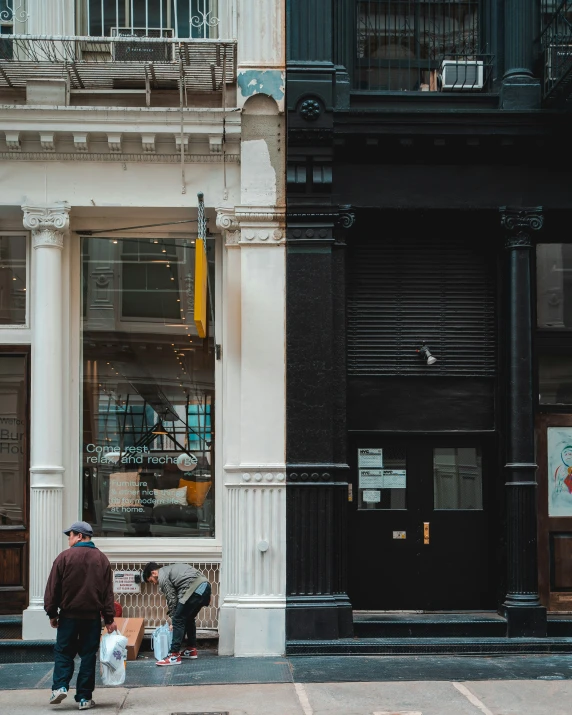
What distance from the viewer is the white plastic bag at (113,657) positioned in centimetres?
952

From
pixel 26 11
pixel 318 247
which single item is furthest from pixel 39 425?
pixel 26 11

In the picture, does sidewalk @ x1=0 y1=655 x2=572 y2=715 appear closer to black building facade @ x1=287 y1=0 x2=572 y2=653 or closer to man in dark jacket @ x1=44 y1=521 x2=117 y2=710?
man in dark jacket @ x1=44 y1=521 x2=117 y2=710

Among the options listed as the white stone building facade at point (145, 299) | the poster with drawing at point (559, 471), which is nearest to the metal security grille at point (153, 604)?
the white stone building facade at point (145, 299)

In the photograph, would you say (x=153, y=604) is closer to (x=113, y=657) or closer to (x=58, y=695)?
(x=113, y=657)

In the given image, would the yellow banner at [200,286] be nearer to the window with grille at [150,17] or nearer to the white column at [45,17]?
the window with grille at [150,17]

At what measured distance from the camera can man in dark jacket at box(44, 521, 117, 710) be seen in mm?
9211

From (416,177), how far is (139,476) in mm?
5003

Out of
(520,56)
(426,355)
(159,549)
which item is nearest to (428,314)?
(426,355)

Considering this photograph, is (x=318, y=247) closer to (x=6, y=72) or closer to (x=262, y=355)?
(x=262, y=355)

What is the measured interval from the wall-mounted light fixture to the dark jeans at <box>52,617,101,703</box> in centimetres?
512

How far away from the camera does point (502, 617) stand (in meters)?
11.8

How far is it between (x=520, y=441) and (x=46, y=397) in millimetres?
5661

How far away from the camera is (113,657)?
31.4 ft

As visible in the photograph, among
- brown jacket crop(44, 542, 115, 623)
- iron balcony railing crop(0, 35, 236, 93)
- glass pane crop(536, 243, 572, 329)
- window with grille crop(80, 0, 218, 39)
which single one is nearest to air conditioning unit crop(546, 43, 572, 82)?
glass pane crop(536, 243, 572, 329)
